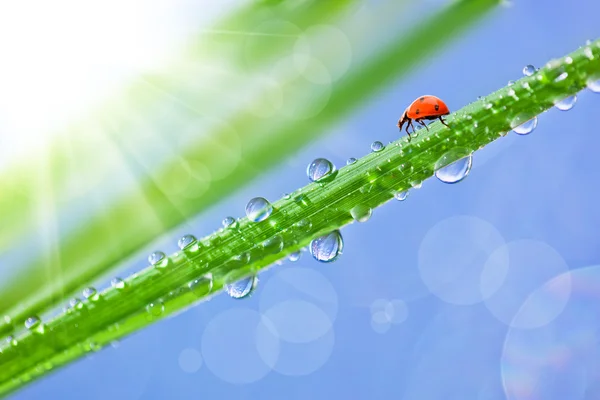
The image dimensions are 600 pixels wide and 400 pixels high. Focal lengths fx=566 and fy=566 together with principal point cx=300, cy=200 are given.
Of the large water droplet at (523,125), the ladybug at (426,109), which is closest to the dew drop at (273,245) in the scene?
the large water droplet at (523,125)

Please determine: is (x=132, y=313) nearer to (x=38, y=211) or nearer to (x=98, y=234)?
(x=98, y=234)

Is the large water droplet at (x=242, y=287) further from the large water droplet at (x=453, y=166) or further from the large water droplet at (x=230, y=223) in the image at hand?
the large water droplet at (x=453, y=166)

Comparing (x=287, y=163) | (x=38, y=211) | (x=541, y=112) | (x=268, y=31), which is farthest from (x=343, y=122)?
(x=38, y=211)

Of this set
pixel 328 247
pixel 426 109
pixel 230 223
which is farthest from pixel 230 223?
pixel 426 109

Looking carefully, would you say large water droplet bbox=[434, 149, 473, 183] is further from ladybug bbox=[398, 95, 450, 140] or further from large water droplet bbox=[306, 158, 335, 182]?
ladybug bbox=[398, 95, 450, 140]

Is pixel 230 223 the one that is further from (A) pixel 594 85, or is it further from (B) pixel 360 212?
(A) pixel 594 85

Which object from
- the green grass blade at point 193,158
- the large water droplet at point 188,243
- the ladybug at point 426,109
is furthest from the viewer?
the ladybug at point 426,109

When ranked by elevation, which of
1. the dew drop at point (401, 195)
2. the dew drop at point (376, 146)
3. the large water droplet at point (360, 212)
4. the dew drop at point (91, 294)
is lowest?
the large water droplet at point (360, 212)
